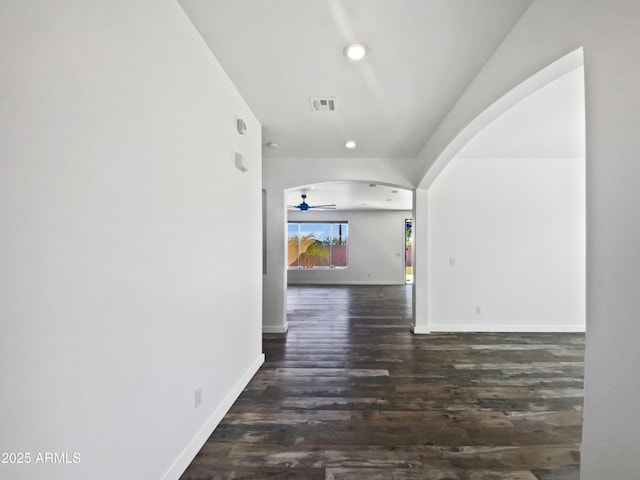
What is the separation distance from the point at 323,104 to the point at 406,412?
275cm

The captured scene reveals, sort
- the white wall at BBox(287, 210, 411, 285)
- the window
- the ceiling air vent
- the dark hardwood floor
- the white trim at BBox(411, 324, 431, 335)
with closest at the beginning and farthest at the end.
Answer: the dark hardwood floor → the ceiling air vent → the white trim at BBox(411, 324, 431, 335) → the white wall at BBox(287, 210, 411, 285) → the window

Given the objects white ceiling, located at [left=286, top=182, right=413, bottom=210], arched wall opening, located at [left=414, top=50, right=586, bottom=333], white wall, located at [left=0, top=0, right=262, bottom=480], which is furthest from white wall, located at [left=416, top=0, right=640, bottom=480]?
white ceiling, located at [left=286, top=182, right=413, bottom=210]

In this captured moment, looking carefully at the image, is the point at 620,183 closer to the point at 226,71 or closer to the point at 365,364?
the point at 226,71

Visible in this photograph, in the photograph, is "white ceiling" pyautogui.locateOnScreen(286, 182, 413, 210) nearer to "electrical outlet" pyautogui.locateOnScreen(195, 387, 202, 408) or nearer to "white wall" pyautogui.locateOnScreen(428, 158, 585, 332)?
"white wall" pyautogui.locateOnScreen(428, 158, 585, 332)

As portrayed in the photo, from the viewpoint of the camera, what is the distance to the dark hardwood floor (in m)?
1.68

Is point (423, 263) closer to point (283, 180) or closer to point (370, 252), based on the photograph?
point (283, 180)

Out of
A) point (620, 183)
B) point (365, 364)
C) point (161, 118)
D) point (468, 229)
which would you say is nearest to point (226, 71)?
point (161, 118)

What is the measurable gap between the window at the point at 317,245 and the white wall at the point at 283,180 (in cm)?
581

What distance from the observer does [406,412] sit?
7.23ft

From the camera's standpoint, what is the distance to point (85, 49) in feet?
3.18

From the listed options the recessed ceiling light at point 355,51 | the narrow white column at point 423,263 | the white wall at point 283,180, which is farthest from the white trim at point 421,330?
the recessed ceiling light at point 355,51

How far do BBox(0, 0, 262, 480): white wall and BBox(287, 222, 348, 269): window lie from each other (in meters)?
8.10

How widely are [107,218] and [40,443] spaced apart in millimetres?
728

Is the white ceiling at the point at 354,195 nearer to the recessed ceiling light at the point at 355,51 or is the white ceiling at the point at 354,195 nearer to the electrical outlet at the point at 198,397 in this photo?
the recessed ceiling light at the point at 355,51
